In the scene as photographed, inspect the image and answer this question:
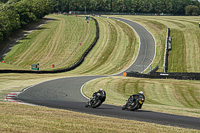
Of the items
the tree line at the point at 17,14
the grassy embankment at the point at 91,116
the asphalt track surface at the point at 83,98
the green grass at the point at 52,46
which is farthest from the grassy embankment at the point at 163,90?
the tree line at the point at 17,14

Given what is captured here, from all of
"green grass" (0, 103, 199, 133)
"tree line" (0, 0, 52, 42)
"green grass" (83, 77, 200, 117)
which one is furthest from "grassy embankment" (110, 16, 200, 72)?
"green grass" (0, 103, 199, 133)

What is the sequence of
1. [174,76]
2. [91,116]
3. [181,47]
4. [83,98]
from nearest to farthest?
[91,116] < [83,98] < [174,76] < [181,47]

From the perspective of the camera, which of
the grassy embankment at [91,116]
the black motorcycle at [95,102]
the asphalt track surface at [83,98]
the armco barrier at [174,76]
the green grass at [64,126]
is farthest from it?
the armco barrier at [174,76]

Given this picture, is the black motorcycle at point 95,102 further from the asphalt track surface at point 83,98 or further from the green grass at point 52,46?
the green grass at point 52,46

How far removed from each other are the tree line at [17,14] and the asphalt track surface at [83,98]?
44248mm

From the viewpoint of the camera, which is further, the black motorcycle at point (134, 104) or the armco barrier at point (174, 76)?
the armco barrier at point (174, 76)

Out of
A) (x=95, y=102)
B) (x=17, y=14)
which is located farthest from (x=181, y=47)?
(x=17, y=14)

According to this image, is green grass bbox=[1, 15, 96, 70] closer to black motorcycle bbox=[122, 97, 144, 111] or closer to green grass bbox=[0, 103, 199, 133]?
black motorcycle bbox=[122, 97, 144, 111]

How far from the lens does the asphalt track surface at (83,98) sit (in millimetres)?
16891

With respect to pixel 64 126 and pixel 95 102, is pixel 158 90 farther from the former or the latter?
pixel 64 126

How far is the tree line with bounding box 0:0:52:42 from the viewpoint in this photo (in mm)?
92312

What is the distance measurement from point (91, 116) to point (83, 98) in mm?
12548

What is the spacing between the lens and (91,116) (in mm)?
16766

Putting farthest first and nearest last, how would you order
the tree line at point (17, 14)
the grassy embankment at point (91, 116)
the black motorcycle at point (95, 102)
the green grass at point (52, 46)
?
the tree line at point (17, 14) < the green grass at point (52, 46) < the black motorcycle at point (95, 102) < the grassy embankment at point (91, 116)
